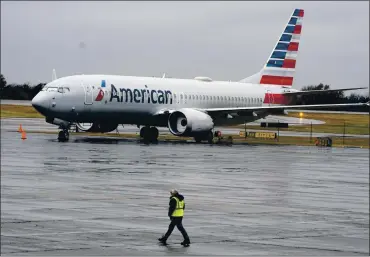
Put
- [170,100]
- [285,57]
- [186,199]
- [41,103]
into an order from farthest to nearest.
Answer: [285,57] < [170,100] < [41,103] < [186,199]

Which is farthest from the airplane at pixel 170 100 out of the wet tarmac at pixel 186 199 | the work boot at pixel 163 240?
the work boot at pixel 163 240

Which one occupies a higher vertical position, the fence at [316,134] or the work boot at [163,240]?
the work boot at [163,240]

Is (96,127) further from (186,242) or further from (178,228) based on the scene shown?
(186,242)

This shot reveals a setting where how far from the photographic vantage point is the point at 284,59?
273 feet

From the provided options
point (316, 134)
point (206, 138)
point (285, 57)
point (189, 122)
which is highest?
point (285, 57)

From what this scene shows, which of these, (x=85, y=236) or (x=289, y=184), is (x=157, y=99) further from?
(x=85, y=236)

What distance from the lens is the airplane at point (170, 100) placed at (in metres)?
64.2

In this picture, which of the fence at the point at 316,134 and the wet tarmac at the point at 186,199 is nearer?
the wet tarmac at the point at 186,199

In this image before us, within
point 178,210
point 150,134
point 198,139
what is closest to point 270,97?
point 198,139

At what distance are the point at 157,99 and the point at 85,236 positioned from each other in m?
47.2

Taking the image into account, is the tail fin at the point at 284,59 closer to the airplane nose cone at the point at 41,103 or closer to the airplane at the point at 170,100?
the airplane at the point at 170,100

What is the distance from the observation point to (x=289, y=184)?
3753cm

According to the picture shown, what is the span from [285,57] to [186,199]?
53.1 metres

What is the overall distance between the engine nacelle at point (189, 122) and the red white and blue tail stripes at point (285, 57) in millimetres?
13991
